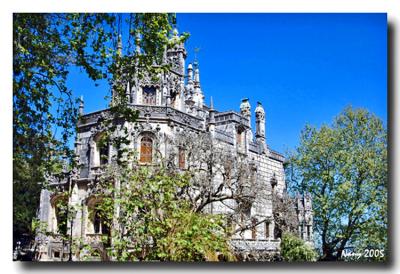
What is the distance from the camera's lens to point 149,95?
11.0 metres

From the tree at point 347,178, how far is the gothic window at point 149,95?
14.5ft

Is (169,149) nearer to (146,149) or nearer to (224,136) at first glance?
(146,149)

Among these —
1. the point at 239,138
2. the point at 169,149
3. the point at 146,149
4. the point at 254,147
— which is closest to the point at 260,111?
the point at 169,149

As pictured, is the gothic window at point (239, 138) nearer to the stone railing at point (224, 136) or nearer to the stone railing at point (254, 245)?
the stone railing at point (224, 136)

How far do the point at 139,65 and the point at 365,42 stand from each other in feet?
8.41

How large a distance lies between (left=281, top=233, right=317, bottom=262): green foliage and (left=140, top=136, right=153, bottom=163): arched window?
2653mm

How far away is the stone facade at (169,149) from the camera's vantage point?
756 cm

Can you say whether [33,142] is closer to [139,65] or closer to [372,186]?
[139,65]

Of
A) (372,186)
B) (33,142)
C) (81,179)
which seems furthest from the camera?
(81,179)

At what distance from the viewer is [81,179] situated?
991 centimetres

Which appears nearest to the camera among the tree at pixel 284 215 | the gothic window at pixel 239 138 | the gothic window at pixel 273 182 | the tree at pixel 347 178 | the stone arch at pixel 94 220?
the tree at pixel 347 178

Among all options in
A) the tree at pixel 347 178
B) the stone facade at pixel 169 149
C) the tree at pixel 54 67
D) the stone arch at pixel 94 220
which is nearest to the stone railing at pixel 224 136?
the stone facade at pixel 169 149

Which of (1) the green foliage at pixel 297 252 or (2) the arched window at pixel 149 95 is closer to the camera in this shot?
(1) the green foliage at pixel 297 252
